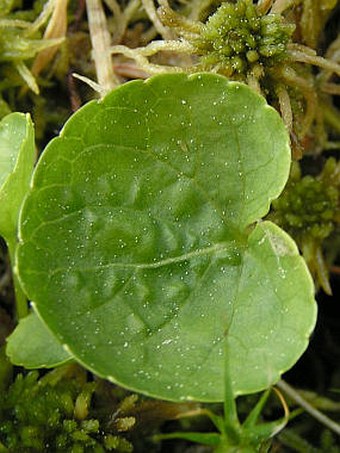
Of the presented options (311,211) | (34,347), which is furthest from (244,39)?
(34,347)

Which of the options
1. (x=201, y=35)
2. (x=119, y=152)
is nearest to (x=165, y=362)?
(x=119, y=152)

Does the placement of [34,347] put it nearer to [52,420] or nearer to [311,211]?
[52,420]

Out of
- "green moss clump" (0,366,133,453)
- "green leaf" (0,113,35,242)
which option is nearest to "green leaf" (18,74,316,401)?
"green leaf" (0,113,35,242)

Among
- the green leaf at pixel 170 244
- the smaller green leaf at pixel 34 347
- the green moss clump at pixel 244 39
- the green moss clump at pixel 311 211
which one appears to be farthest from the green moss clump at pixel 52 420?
the green moss clump at pixel 244 39

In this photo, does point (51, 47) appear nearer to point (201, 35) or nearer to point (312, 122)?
point (201, 35)

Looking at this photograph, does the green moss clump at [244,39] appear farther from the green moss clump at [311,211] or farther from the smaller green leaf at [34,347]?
the smaller green leaf at [34,347]
